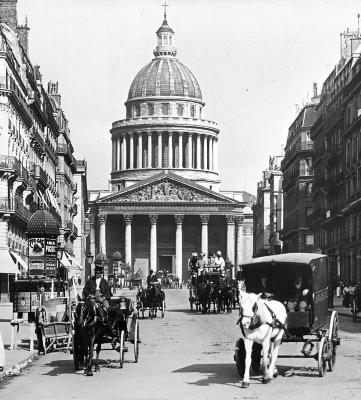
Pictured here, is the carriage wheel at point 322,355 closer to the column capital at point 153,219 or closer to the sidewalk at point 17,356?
the sidewalk at point 17,356

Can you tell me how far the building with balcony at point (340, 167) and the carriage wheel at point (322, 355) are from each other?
190ft

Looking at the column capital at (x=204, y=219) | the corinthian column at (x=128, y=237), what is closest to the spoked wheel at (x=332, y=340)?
the corinthian column at (x=128, y=237)

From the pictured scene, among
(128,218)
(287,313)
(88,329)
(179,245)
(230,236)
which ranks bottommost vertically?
(88,329)

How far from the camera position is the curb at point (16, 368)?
22767mm

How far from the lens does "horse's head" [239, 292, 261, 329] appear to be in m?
20.6

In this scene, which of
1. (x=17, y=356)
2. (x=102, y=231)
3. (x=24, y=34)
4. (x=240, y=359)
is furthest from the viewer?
(x=102, y=231)

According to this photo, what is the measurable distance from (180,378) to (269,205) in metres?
158

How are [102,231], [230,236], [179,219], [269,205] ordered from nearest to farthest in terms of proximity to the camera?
[269,205] < [179,219] < [102,231] < [230,236]

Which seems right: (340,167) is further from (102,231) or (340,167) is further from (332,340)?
(102,231)

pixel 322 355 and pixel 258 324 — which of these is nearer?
pixel 258 324

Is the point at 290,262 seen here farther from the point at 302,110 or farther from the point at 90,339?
the point at 302,110

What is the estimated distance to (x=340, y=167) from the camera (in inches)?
3659

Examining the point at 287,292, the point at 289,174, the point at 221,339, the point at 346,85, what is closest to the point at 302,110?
the point at 289,174

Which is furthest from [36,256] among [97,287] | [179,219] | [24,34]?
[179,219]
